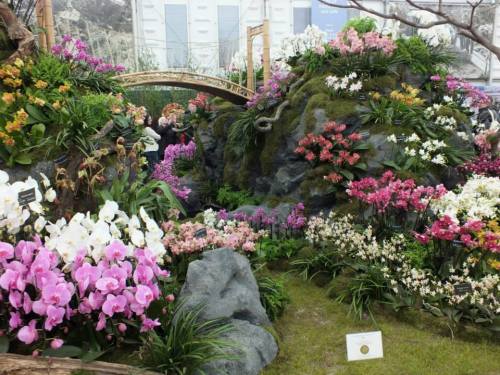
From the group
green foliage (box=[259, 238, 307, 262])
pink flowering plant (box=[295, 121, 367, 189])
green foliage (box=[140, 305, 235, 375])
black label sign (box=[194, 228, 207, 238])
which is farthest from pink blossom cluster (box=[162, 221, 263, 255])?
pink flowering plant (box=[295, 121, 367, 189])

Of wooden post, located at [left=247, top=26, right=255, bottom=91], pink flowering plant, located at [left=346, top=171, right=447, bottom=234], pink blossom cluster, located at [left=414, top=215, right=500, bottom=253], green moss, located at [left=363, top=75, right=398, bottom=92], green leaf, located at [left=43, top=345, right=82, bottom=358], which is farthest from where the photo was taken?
wooden post, located at [left=247, top=26, right=255, bottom=91]

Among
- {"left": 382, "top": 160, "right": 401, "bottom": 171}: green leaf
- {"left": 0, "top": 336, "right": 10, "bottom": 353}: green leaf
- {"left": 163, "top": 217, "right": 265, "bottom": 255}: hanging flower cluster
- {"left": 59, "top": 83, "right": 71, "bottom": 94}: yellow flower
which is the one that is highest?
{"left": 59, "top": 83, "right": 71, "bottom": 94}: yellow flower

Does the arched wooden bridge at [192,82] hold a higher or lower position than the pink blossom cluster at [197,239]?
higher

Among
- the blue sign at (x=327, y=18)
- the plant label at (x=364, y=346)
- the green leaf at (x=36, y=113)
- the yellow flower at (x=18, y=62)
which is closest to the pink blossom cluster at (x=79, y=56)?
the yellow flower at (x=18, y=62)

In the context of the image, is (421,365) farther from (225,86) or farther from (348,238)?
(225,86)

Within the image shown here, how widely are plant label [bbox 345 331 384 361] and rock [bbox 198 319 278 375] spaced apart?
0.56 metres

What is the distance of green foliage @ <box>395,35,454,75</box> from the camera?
305 inches

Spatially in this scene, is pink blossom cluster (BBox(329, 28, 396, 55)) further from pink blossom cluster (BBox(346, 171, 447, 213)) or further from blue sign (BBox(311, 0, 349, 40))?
blue sign (BBox(311, 0, 349, 40))

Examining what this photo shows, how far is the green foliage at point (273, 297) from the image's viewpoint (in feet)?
13.4

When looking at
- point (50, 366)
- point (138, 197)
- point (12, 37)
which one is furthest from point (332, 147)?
point (50, 366)

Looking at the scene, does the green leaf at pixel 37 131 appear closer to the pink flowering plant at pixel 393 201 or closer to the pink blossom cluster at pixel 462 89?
the pink flowering plant at pixel 393 201

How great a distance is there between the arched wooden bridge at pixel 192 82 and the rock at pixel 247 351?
248 inches

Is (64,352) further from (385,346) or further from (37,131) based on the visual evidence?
(37,131)

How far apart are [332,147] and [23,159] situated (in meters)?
3.94
